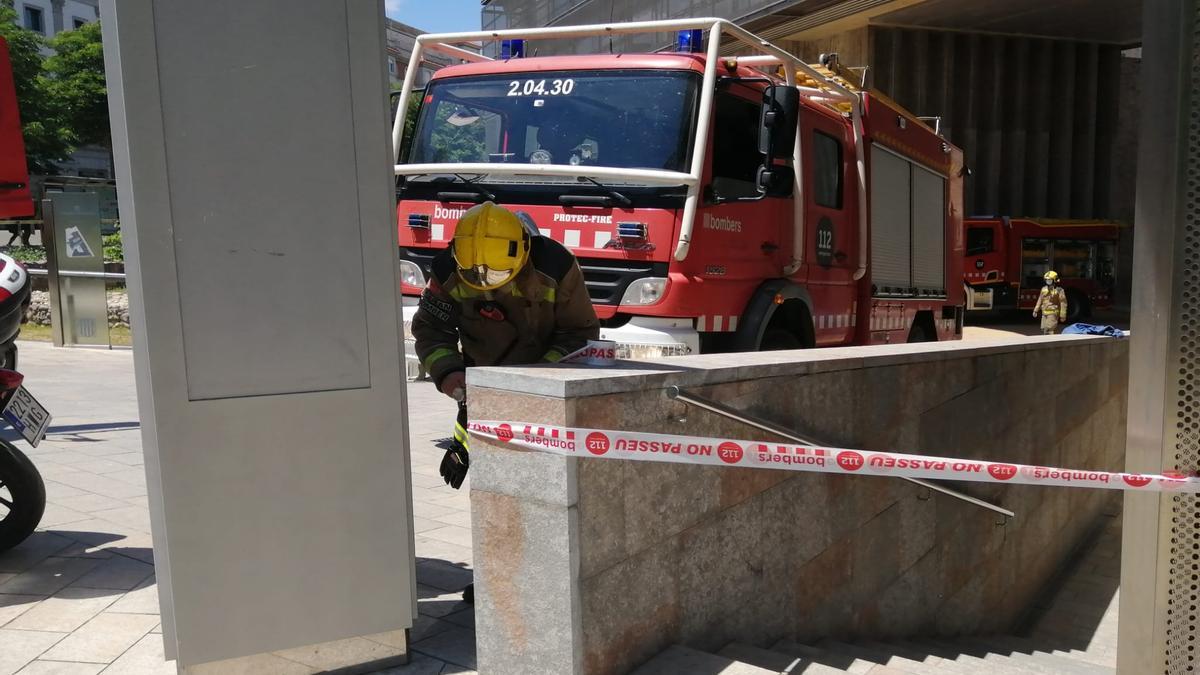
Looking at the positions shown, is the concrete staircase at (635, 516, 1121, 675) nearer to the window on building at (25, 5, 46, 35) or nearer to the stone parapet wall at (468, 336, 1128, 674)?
the stone parapet wall at (468, 336, 1128, 674)

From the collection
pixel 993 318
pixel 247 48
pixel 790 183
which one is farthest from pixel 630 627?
pixel 993 318

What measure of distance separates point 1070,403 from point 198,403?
8.90 meters

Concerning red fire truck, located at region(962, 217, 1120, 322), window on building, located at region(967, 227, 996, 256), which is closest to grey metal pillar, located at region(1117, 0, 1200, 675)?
red fire truck, located at region(962, 217, 1120, 322)

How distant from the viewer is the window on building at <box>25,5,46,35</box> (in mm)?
45188

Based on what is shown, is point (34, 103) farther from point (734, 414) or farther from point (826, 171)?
point (734, 414)

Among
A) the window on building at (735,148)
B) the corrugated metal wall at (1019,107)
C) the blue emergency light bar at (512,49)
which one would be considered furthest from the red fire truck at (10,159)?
the corrugated metal wall at (1019,107)

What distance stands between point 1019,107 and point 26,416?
33210mm

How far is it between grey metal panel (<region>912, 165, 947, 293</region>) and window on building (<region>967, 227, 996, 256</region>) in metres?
14.4

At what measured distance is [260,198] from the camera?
8.63ft

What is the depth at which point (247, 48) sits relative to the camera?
8.41 feet

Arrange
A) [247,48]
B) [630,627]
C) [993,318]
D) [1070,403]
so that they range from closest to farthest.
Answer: [247,48] → [630,627] → [1070,403] → [993,318]

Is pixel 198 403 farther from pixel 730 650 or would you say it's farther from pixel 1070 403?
pixel 1070 403

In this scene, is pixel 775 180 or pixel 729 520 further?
pixel 775 180

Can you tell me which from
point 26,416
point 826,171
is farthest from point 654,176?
point 26,416
